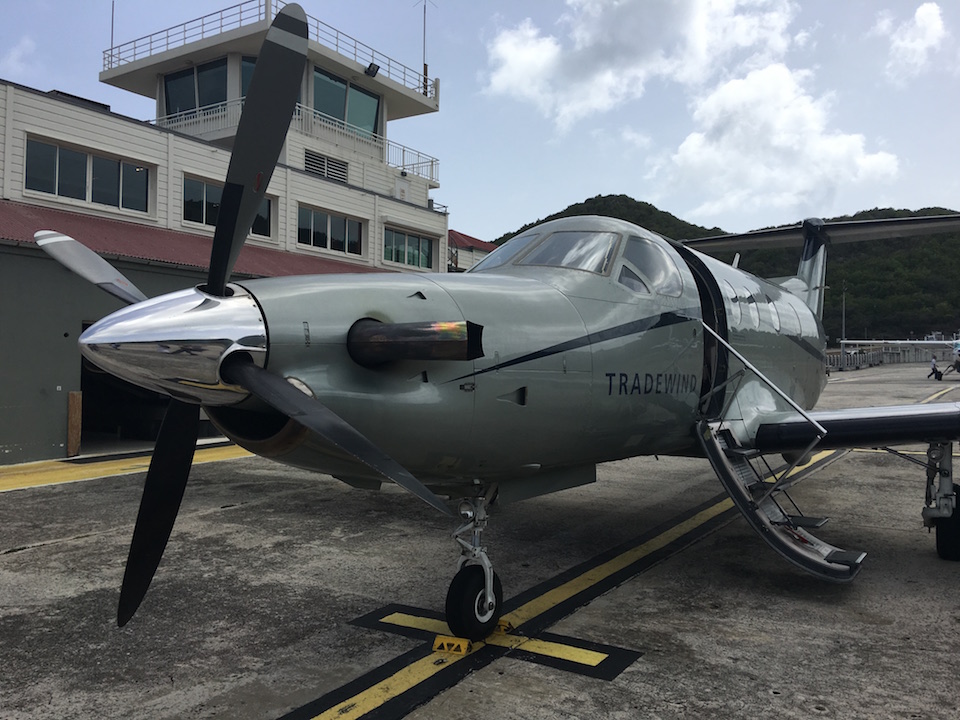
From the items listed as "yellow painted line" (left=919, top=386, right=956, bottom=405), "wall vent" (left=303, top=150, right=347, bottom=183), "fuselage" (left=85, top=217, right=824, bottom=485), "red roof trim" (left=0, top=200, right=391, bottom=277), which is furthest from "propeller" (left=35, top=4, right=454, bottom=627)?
"yellow painted line" (left=919, top=386, right=956, bottom=405)

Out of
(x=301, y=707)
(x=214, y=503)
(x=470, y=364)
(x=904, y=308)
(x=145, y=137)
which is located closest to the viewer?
(x=301, y=707)

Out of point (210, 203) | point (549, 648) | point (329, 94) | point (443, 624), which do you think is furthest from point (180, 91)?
point (549, 648)

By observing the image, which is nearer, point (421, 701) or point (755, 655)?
point (421, 701)

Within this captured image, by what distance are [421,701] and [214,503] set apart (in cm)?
632

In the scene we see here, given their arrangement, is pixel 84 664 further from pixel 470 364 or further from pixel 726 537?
pixel 726 537

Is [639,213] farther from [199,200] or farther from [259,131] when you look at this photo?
[259,131]

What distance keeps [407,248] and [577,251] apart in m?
21.0

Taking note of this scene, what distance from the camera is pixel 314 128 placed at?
24.9 m

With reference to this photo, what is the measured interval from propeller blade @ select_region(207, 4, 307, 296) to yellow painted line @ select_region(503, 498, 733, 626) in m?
3.15

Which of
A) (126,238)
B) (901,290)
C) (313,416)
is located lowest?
(313,416)

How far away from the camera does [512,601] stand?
5.50 meters

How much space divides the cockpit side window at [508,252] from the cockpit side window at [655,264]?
2.71 feet

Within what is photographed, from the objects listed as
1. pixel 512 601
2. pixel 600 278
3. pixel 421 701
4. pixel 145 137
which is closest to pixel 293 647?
pixel 421 701

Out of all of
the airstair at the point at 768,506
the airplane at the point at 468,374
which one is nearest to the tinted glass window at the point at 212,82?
the airplane at the point at 468,374
